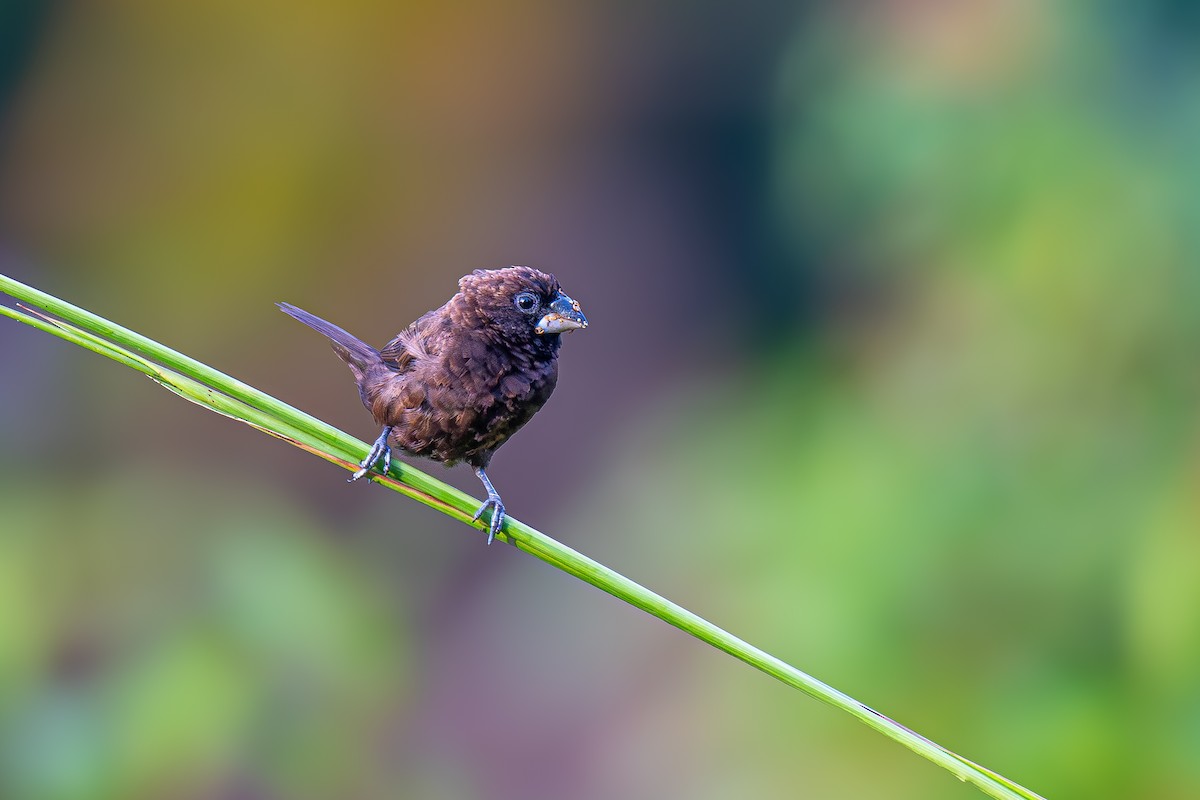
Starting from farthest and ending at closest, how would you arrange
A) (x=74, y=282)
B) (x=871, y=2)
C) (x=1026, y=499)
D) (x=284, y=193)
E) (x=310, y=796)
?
1. (x=284, y=193)
2. (x=74, y=282)
3. (x=871, y=2)
4. (x=1026, y=499)
5. (x=310, y=796)

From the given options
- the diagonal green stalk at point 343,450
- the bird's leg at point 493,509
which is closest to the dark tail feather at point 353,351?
the bird's leg at point 493,509

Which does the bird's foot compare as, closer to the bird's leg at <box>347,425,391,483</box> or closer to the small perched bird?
the small perched bird

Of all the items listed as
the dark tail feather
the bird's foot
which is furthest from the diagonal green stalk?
the dark tail feather

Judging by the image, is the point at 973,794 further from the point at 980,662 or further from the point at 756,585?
the point at 756,585

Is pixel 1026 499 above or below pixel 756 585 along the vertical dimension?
above

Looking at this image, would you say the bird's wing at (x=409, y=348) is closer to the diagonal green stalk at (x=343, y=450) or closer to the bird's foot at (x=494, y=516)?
the bird's foot at (x=494, y=516)

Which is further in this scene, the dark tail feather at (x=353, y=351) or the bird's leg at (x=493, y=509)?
the dark tail feather at (x=353, y=351)

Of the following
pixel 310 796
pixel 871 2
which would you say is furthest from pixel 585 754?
pixel 871 2

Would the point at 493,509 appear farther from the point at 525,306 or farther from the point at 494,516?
the point at 525,306
